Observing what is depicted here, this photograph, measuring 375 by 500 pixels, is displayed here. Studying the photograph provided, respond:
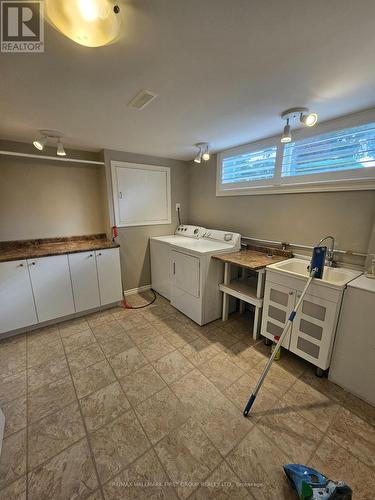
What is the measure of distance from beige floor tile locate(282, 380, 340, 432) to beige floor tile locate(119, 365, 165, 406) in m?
1.04

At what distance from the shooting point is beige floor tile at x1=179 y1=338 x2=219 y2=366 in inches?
78.2

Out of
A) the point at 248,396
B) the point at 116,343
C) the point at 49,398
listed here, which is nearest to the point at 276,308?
the point at 248,396

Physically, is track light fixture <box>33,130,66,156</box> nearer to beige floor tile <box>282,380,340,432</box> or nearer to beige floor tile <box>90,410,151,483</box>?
beige floor tile <box>90,410,151,483</box>

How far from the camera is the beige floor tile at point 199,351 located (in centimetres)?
199

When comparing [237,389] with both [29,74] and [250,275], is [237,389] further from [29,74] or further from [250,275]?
[29,74]

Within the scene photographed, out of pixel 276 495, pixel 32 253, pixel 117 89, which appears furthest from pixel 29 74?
pixel 276 495

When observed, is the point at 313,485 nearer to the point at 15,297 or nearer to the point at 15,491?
the point at 15,491

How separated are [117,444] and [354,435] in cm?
156

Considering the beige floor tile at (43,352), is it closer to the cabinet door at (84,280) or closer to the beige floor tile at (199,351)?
the cabinet door at (84,280)

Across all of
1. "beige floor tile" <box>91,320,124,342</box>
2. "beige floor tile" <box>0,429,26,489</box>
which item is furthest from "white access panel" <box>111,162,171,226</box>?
"beige floor tile" <box>0,429,26,489</box>

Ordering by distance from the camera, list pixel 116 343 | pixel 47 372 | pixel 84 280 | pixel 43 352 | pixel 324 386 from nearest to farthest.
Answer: pixel 324 386
pixel 47 372
pixel 43 352
pixel 116 343
pixel 84 280

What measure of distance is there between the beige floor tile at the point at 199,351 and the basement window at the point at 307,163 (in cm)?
193

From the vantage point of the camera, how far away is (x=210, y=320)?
2.57 m

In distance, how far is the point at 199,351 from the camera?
209 centimetres
